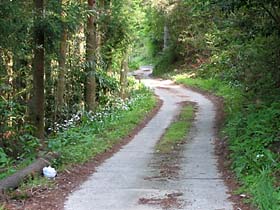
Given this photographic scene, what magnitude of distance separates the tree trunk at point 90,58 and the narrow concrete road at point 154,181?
3.83m

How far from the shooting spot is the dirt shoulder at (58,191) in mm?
7828

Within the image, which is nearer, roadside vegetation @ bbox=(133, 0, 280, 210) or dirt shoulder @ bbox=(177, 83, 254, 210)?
dirt shoulder @ bbox=(177, 83, 254, 210)

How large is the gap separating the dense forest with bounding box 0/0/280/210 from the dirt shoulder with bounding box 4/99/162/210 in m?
1.12

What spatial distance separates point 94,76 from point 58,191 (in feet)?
34.9

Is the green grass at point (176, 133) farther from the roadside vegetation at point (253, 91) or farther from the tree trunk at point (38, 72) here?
the tree trunk at point (38, 72)

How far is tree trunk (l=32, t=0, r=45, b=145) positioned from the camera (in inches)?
498

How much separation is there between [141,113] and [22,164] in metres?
11.2

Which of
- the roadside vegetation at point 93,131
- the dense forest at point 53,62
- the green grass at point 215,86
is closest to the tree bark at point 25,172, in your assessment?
the roadside vegetation at point 93,131

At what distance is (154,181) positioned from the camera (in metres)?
9.55

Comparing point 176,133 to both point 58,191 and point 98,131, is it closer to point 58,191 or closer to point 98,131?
point 98,131

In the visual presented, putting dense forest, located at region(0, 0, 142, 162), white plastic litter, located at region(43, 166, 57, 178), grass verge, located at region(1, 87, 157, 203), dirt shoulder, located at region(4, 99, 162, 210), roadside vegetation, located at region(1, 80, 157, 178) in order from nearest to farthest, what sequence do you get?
dirt shoulder, located at region(4, 99, 162, 210)
white plastic litter, located at region(43, 166, 57, 178)
grass verge, located at region(1, 87, 157, 203)
roadside vegetation, located at region(1, 80, 157, 178)
dense forest, located at region(0, 0, 142, 162)

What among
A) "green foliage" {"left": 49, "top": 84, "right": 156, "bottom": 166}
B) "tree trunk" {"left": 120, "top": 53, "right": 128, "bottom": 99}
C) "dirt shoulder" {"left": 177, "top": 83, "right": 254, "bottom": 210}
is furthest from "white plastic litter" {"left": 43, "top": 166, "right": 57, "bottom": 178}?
"tree trunk" {"left": 120, "top": 53, "right": 128, "bottom": 99}

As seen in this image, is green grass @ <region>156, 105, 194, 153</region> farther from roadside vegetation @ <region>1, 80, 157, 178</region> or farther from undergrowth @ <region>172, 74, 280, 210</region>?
undergrowth @ <region>172, 74, 280, 210</region>

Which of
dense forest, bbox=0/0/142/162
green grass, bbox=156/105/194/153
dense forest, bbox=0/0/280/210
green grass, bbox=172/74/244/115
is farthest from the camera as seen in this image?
green grass, bbox=172/74/244/115
